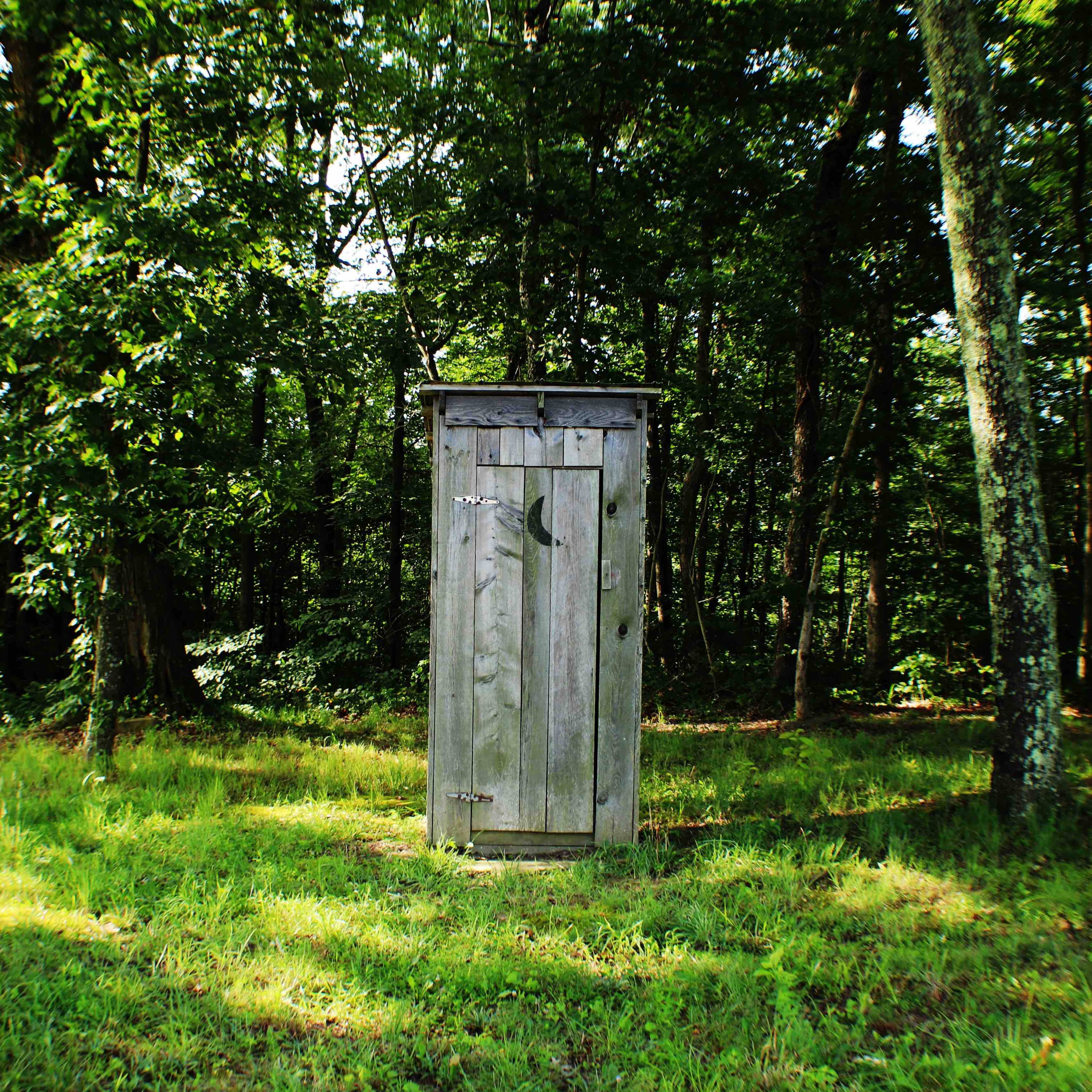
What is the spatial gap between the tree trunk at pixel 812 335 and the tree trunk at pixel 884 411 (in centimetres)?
59

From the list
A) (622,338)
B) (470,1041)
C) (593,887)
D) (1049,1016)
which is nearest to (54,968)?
(470,1041)

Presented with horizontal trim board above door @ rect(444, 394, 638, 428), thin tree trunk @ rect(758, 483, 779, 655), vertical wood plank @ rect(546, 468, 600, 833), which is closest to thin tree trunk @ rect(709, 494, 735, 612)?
thin tree trunk @ rect(758, 483, 779, 655)

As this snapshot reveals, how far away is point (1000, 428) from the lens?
13.6ft

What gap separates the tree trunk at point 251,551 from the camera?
36.3ft

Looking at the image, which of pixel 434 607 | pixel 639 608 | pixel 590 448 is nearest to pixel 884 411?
pixel 590 448

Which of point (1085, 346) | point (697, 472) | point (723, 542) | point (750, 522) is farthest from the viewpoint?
point (750, 522)

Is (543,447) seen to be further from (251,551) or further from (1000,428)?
(251,551)

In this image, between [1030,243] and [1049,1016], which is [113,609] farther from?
[1030,243]

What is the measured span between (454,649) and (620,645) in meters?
1.03

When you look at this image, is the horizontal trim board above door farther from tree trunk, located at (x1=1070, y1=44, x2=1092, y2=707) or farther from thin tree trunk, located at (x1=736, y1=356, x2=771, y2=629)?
thin tree trunk, located at (x1=736, y1=356, x2=771, y2=629)

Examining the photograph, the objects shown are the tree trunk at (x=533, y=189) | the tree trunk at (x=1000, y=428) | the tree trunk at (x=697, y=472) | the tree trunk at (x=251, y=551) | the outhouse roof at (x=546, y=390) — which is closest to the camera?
the tree trunk at (x=1000, y=428)

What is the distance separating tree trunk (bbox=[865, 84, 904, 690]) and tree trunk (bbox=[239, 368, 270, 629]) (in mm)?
8336

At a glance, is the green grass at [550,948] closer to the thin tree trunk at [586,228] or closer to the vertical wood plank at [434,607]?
the vertical wood plank at [434,607]

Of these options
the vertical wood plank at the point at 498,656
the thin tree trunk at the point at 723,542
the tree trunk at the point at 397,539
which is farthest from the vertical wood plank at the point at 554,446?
the thin tree trunk at the point at 723,542
